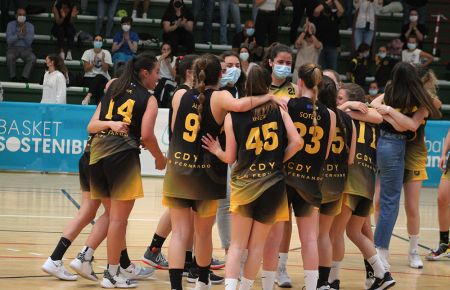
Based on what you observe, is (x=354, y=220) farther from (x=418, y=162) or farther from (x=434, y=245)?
(x=434, y=245)

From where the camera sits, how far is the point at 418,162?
875 centimetres

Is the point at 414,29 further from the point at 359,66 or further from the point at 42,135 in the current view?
the point at 42,135

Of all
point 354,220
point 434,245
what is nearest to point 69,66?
point 434,245

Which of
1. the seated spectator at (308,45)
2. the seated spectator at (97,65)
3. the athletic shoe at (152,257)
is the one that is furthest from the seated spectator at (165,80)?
the athletic shoe at (152,257)

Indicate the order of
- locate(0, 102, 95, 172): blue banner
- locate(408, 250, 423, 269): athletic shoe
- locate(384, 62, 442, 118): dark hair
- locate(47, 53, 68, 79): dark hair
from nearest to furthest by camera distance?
locate(384, 62, 442, 118): dark hair, locate(408, 250, 423, 269): athletic shoe, locate(0, 102, 95, 172): blue banner, locate(47, 53, 68, 79): dark hair

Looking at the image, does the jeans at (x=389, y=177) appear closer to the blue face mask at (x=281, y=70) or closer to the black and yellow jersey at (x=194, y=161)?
the blue face mask at (x=281, y=70)

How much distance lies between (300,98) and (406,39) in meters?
13.6

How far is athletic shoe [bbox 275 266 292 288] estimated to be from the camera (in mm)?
7727

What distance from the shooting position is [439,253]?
9.36 m

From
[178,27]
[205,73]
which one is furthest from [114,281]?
[178,27]

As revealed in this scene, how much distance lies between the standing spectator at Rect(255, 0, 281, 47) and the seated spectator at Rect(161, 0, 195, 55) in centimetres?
141

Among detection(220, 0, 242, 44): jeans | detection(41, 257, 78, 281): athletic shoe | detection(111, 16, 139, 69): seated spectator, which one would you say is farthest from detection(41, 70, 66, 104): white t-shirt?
detection(41, 257, 78, 281): athletic shoe

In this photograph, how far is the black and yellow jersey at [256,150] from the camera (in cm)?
631

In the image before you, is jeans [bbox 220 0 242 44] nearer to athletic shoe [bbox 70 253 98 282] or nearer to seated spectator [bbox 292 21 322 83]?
seated spectator [bbox 292 21 322 83]
